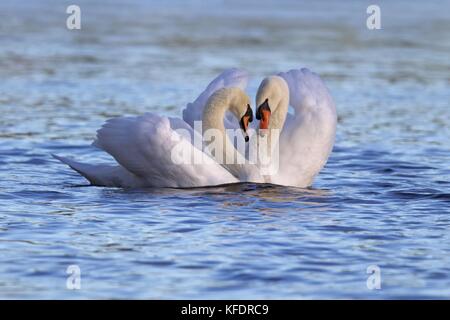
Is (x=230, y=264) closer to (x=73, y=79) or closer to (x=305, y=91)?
(x=305, y=91)

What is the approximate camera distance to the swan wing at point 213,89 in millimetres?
13422

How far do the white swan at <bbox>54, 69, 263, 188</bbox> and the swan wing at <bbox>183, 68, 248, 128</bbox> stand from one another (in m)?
0.31

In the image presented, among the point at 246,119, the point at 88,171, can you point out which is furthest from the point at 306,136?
the point at 88,171

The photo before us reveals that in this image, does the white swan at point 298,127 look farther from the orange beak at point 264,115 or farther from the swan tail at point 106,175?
the swan tail at point 106,175

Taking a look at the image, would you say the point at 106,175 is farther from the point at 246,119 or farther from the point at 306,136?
the point at 306,136

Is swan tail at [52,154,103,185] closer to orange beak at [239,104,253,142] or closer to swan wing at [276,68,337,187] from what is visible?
orange beak at [239,104,253,142]

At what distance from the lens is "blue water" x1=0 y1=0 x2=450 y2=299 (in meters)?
8.88

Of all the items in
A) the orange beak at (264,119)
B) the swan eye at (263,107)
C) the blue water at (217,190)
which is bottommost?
the blue water at (217,190)

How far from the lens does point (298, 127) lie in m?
12.7

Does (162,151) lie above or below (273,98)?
below

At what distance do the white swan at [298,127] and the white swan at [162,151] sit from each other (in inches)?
10.2

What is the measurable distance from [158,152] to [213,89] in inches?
69.8

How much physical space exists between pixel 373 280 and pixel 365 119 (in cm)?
996

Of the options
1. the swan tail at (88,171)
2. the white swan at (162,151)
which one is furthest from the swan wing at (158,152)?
the swan tail at (88,171)
